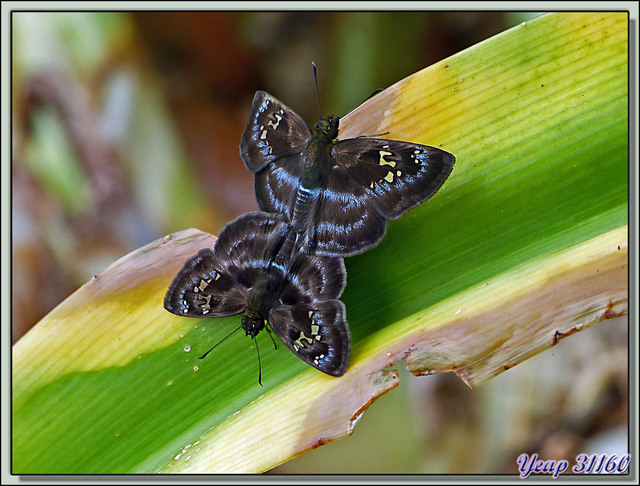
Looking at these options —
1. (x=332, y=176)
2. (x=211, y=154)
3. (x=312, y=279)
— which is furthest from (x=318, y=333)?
(x=211, y=154)

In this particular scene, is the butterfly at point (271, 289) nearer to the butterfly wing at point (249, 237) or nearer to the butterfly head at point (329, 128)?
the butterfly wing at point (249, 237)

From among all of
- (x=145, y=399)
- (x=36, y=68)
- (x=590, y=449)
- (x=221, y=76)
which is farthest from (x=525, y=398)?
(x=36, y=68)

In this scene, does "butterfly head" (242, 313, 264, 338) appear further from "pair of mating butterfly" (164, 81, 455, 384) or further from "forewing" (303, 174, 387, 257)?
"forewing" (303, 174, 387, 257)

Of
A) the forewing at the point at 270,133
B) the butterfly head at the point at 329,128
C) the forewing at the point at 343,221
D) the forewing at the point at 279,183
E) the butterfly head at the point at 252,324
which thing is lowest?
the butterfly head at the point at 252,324

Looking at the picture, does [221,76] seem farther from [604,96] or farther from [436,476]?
[436,476]

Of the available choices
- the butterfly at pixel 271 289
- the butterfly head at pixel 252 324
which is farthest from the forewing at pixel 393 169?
the butterfly head at pixel 252 324

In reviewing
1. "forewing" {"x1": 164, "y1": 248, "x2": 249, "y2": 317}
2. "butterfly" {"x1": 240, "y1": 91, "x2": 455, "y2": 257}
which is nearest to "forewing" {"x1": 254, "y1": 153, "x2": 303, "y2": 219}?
"butterfly" {"x1": 240, "y1": 91, "x2": 455, "y2": 257}
